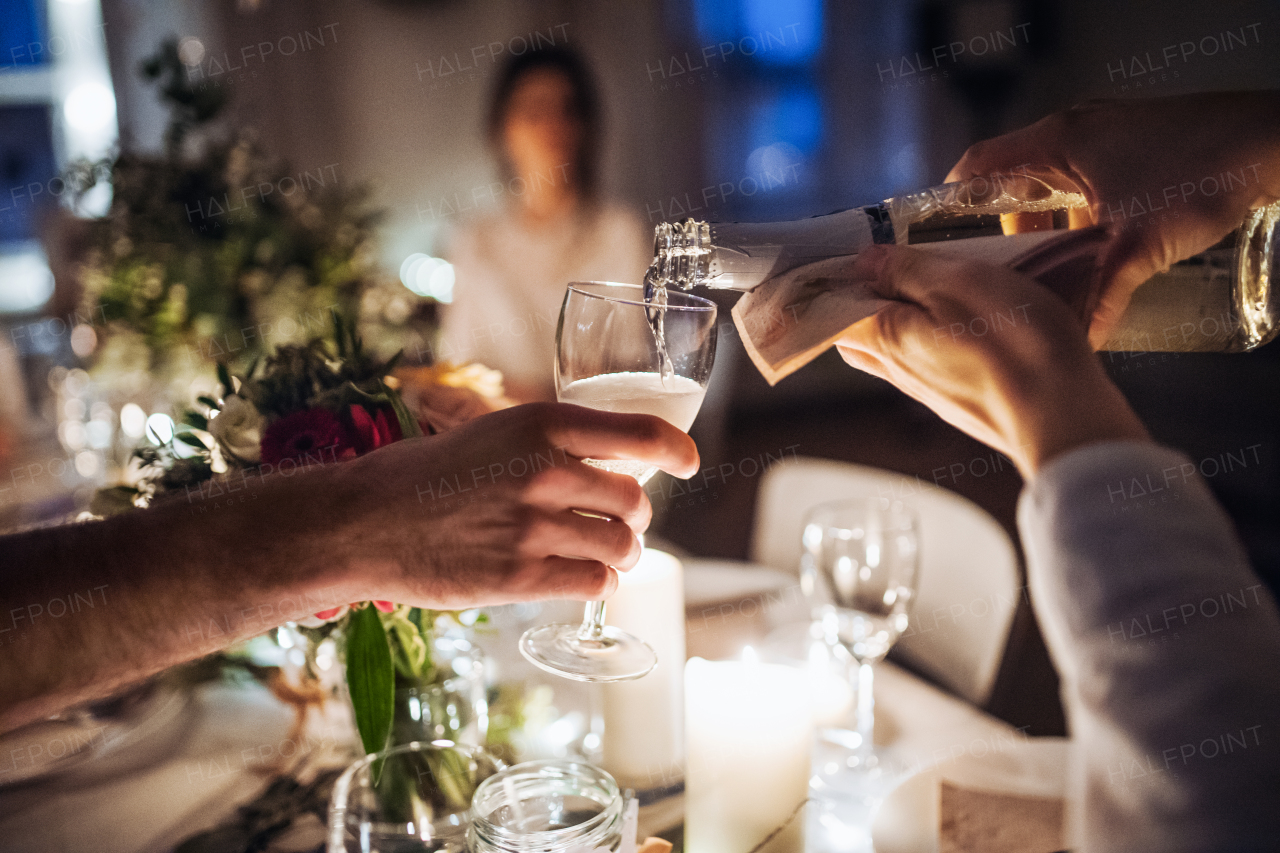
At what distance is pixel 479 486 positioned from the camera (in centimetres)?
59

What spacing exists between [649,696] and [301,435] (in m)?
0.38

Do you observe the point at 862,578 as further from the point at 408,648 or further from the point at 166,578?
the point at 166,578

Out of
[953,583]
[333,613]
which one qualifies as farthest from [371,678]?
[953,583]

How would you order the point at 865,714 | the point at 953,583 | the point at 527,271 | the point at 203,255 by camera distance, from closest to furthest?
the point at 865,714 → the point at 953,583 → the point at 203,255 → the point at 527,271

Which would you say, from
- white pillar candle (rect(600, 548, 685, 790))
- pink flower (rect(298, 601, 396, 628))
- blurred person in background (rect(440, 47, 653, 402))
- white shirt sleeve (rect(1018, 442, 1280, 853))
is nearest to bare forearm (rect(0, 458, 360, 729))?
pink flower (rect(298, 601, 396, 628))

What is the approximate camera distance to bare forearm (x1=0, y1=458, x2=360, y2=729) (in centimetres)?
59

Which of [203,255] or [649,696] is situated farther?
[203,255]

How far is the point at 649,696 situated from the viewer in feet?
2.48

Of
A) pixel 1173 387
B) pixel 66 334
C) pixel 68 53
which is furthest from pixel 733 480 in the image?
pixel 68 53

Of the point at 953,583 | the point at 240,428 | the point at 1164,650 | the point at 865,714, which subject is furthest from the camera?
the point at 953,583

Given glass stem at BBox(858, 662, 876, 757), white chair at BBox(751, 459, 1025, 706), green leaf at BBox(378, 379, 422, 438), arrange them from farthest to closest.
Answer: white chair at BBox(751, 459, 1025, 706)
glass stem at BBox(858, 662, 876, 757)
green leaf at BBox(378, 379, 422, 438)

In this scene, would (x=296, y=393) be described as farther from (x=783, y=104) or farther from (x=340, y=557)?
(x=783, y=104)

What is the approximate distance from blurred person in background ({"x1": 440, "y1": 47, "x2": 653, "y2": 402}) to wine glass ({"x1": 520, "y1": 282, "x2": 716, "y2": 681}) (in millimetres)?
1674

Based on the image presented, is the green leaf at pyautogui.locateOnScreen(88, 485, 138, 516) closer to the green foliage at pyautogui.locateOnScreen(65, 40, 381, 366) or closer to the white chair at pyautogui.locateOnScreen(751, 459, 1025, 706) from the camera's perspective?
the green foliage at pyautogui.locateOnScreen(65, 40, 381, 366)
